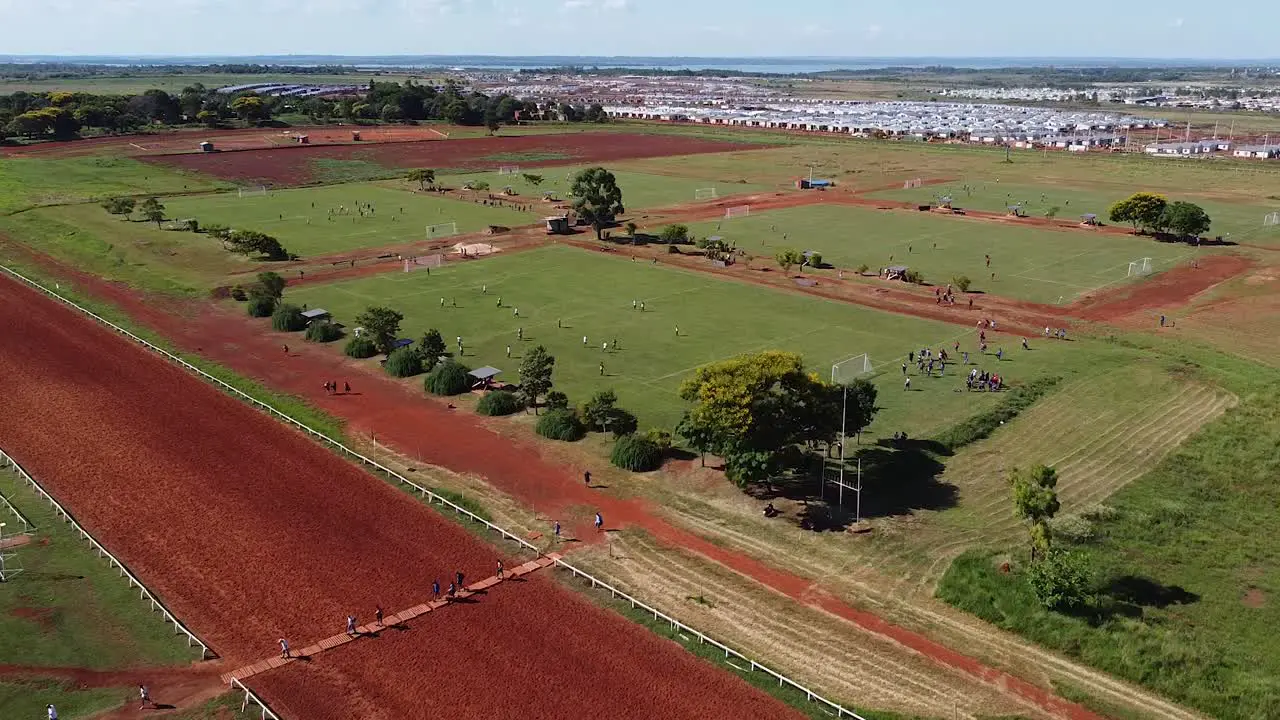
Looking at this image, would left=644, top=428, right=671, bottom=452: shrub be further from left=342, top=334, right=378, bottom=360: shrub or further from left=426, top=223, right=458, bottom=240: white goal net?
left=426, top=223, right=458, bottom=240: white goal net

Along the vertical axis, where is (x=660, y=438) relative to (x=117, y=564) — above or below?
above

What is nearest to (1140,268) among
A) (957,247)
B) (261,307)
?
(957,247)

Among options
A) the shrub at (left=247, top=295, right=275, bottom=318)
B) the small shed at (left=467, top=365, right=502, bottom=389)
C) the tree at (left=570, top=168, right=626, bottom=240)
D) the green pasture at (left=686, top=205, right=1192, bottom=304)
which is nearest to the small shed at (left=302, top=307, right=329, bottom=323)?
the shrub at (left=247, top=295, right=275, bottom=318)

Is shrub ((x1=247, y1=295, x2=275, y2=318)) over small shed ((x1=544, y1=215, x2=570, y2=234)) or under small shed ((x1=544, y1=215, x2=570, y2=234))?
under

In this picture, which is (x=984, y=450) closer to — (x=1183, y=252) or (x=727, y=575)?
(x=727, y=575)

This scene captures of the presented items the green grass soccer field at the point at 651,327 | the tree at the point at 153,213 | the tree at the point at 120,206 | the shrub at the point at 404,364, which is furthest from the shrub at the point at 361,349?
the tree at the point at 120,206

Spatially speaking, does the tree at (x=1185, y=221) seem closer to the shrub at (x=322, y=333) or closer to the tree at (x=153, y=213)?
A: the shrub at (x=322, y=333)

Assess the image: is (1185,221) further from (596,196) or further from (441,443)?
(441,443)

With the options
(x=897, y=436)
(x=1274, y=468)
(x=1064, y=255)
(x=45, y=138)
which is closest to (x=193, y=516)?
(x=897, y=436)
